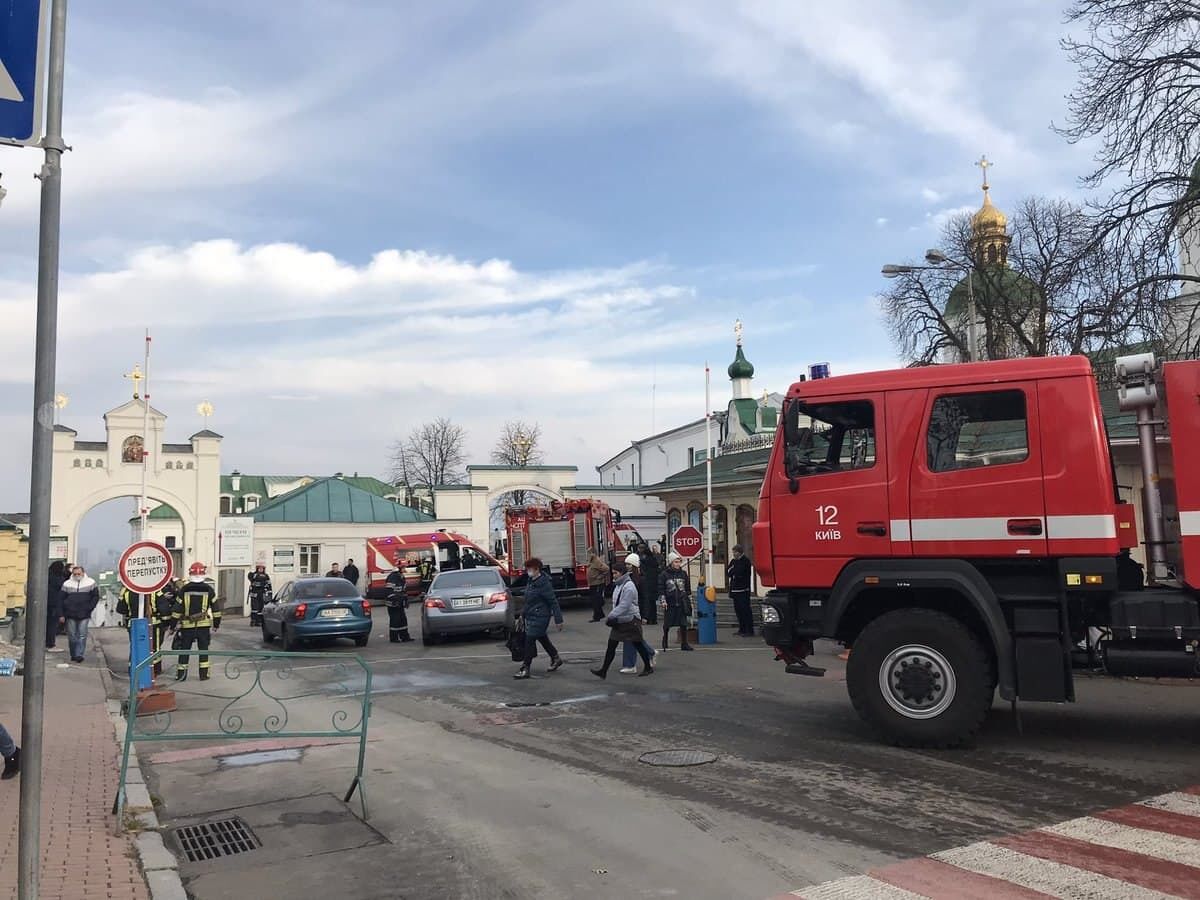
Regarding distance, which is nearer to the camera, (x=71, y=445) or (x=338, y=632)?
(x=338, y=632)

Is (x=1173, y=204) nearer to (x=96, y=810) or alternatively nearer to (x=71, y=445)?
(x=96, y=810)

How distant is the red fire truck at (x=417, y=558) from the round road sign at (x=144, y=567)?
2161 cm

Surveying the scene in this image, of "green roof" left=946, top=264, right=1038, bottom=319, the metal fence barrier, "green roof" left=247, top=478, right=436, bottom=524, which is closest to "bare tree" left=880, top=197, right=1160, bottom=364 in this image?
"green roof" left=946, top=264, right=1038, bottom=319

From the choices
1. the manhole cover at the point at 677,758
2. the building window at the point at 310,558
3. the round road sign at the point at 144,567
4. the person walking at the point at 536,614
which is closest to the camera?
the manhole cover at the point at 677,758

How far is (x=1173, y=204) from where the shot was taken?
13375 mm

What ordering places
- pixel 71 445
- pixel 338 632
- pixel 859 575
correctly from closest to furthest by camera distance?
pixel 859 575, pixel 338 632, pixel 71 445

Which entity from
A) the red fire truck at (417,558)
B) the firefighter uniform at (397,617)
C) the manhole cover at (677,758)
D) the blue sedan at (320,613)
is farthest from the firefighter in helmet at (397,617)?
the red fire truck at (417,558)

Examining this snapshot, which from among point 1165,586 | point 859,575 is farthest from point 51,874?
point 1165,586

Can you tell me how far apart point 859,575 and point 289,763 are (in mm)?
5443

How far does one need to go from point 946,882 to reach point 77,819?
18.6ft

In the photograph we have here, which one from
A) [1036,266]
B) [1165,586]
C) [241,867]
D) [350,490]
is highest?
[1036,266]

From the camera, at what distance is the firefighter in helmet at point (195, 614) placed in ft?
46.0

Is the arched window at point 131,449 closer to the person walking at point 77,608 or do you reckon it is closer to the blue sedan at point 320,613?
the person walking at point 77,608

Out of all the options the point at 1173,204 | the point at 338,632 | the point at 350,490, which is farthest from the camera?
the point at 350,490
